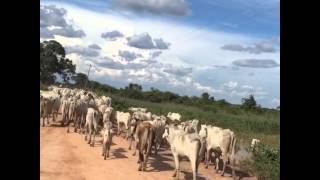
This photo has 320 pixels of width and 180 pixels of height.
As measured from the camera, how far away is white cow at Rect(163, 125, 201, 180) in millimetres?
10625

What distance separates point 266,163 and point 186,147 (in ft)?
10.2

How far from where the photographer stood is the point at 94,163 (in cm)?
1152

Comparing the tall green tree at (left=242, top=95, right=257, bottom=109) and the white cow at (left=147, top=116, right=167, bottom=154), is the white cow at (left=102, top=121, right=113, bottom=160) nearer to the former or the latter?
the white cow at (left=147, top=116, right=167, bottom=154)

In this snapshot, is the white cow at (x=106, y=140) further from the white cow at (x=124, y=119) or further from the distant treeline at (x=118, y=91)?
the distant treeline at (x=118, y=91)

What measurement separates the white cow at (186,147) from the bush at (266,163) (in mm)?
2357

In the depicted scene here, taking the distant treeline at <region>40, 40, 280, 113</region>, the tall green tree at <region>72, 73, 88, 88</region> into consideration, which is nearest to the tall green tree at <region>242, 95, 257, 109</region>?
the distant treeline at <region>40, 40, 280, 113</region>

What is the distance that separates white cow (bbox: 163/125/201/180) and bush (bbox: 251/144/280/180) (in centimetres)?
236

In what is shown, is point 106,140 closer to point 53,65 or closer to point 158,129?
point 158,129

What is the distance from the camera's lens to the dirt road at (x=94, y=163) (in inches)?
414
